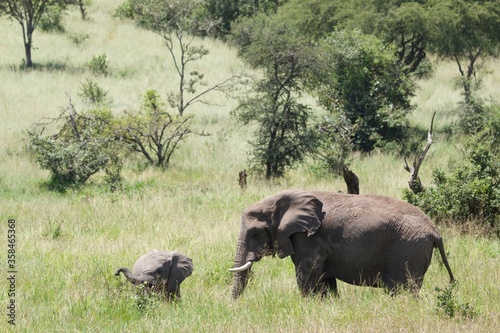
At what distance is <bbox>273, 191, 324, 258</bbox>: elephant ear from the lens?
302 inches

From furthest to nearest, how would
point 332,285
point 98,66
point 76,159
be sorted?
point 98,66, point 76,159, point 332,285

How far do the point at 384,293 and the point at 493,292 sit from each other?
103cm

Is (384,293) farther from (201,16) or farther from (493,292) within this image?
(201,16)

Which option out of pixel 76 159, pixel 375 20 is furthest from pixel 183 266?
pixel 375 20

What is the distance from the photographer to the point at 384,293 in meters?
7.71

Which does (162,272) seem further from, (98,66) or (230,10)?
(230,10)

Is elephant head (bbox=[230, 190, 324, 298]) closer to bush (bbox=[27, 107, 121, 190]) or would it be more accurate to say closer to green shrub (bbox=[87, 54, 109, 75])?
bush (bbox=[27, 107, 121, 190])

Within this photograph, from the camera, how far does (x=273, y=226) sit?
7840 mm

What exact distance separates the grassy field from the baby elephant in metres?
0.24

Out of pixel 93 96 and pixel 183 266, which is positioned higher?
pixel 183 266

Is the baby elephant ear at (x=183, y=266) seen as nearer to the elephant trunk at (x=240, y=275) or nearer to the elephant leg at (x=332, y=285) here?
the elephant trunk at (x=240, y=275)

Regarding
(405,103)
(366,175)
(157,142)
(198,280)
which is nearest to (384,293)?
(198,280)

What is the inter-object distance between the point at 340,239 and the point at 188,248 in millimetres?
3468

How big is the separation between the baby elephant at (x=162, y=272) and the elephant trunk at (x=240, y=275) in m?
0.51
